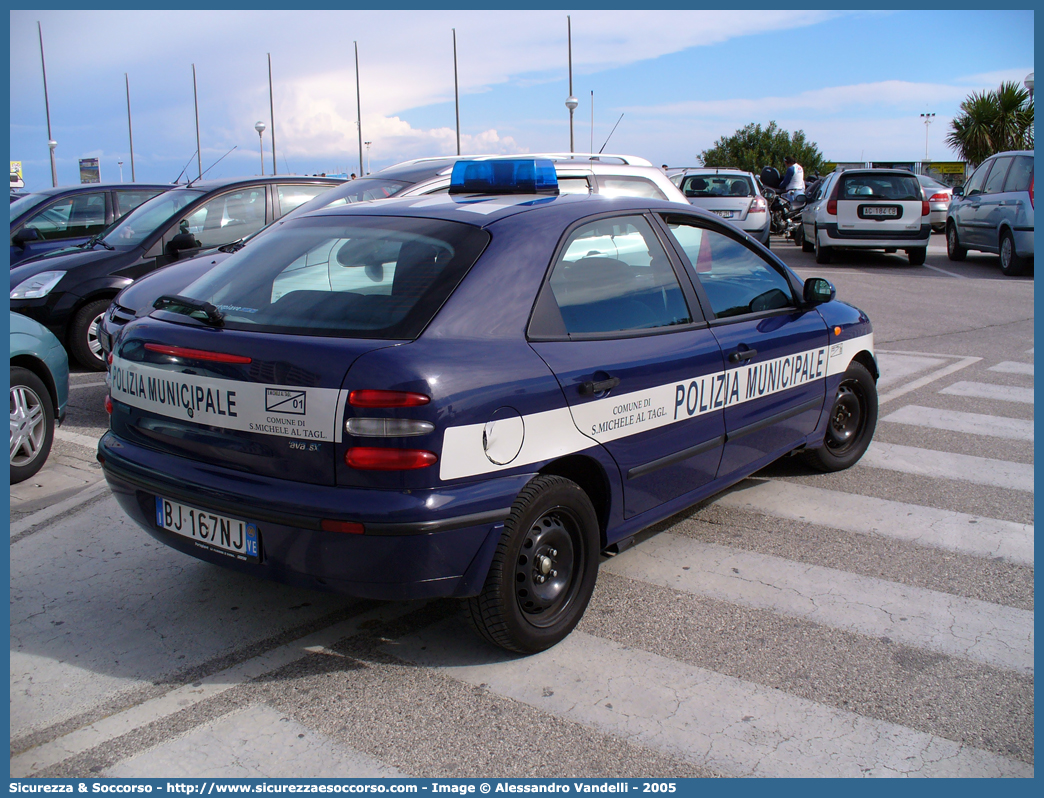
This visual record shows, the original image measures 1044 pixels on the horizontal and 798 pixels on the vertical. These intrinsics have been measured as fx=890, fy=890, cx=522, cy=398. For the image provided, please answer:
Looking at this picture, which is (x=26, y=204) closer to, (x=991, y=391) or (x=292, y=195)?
(x=292, y=195)

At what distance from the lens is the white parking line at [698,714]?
2.69 metres

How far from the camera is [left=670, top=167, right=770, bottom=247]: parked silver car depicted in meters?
17.5

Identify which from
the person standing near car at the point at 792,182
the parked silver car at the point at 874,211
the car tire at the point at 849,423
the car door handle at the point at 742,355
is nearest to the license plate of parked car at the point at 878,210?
the parked silver car at the point at 874,211

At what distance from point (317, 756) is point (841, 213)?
15827 millimetres

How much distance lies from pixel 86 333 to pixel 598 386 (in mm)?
6628

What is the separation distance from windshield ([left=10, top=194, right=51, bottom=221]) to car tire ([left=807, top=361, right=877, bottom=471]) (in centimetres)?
1030

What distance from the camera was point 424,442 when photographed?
2830 mm

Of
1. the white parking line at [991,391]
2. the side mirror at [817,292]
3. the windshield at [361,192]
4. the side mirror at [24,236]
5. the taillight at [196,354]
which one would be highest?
the windshield at [361,192]

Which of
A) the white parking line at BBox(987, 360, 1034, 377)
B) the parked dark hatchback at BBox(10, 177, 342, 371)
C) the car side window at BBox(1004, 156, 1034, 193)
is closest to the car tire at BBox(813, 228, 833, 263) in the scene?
the car side window at BBox(1004, 156, 1034, 193)

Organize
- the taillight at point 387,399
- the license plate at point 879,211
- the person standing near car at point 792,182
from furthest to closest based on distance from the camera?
the person standing near car at point 792,182
the license plate at point 879,211
the taillight at point 387,399

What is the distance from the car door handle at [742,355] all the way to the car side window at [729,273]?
0.19 metres

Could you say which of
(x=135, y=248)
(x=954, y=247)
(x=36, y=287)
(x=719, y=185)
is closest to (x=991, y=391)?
(x=135, y=248)

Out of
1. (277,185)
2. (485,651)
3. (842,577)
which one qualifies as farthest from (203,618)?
(277,185)

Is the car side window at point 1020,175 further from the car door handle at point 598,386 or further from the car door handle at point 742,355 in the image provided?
the car door handle at point 598,386
